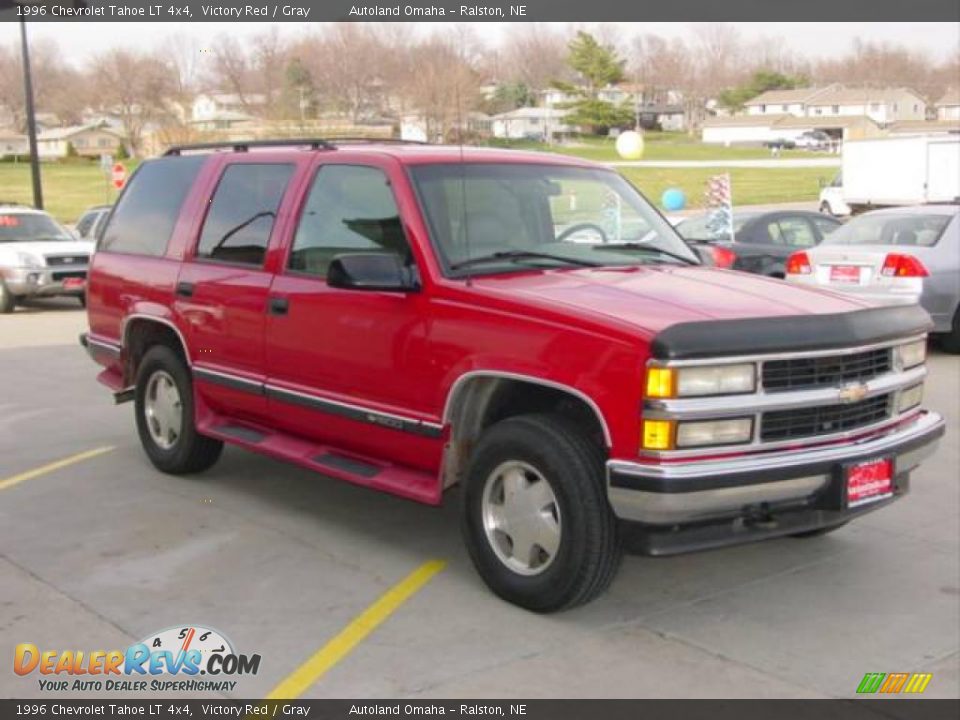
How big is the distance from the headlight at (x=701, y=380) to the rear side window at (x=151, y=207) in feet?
12.3

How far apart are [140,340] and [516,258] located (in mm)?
3004

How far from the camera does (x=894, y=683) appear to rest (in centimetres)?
→ 407

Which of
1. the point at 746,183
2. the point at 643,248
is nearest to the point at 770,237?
the point at 643,248

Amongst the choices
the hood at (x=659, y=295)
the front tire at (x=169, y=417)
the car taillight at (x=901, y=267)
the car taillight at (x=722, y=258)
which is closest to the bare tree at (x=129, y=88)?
the car taillight at (x=722, y=258)

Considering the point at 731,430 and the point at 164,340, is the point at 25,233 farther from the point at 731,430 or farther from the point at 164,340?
the point at 731,430

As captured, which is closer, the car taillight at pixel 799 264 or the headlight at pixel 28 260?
the car taillight at pixel 799 264

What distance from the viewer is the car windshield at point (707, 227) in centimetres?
1487

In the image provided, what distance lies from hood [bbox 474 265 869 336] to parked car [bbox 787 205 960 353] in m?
5.51

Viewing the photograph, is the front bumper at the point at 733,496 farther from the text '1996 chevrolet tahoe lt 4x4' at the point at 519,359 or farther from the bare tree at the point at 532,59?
the bare tree at the point at 532,59

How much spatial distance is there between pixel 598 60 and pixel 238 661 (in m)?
44.8

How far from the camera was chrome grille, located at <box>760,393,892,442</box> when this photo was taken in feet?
14.4

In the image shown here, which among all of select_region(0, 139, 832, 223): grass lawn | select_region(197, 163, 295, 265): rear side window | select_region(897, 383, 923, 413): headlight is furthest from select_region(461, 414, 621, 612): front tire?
select_region(0, 139, 832, 223): grass lawn

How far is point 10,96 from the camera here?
42.9 meters
